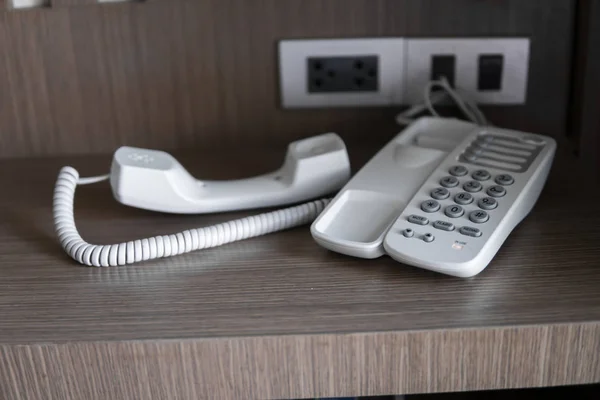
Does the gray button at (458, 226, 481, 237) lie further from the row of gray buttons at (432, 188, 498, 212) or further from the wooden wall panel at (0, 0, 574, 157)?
the wooden wall panel at (0, 0, 574, 157)

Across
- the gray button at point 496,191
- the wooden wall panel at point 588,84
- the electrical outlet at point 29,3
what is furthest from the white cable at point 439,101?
the electrical outlet at point 29,3

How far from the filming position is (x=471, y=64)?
94 centimetres

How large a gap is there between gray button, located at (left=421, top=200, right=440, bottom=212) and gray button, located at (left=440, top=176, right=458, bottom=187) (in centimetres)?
3

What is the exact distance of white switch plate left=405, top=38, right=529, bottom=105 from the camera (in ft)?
3.06

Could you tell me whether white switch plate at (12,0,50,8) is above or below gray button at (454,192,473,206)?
above

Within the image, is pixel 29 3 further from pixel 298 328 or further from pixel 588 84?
pixel 588 84

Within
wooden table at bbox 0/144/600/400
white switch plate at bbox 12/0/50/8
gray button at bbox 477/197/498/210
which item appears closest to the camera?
wooden table at bbox 0/144/600/400

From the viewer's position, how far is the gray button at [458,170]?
2.43ft

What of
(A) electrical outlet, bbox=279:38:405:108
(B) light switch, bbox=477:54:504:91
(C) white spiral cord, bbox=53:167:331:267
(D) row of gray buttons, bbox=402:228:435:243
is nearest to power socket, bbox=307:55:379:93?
(A) electrical outlet, bbox=279:38:405:108

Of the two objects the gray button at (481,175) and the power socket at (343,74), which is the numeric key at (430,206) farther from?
the power socket at (343,74)

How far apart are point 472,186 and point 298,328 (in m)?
0.24

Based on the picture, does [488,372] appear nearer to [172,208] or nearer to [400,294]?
[400,294]

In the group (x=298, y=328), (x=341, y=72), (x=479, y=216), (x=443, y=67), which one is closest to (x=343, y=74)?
(x=341, y=72)

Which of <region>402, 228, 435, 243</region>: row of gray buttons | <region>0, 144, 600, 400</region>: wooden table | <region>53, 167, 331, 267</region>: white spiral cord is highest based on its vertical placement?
<region>402, 228, 435, 243</region>: row of gray buttons
